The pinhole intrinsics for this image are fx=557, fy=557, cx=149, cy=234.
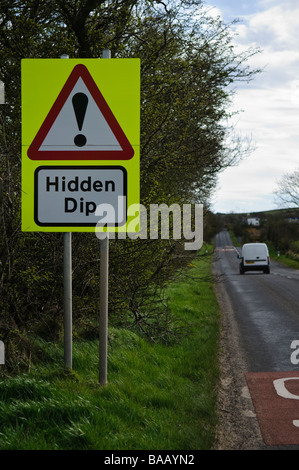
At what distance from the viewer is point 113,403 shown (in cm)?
473

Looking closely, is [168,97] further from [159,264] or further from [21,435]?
[21,435]

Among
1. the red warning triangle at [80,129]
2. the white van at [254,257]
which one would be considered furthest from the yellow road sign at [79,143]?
the white van at [254,257]

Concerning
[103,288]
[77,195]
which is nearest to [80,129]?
[77,195]

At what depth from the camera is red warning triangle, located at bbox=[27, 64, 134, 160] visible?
4.52 meters

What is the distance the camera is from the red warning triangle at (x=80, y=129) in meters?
4.52

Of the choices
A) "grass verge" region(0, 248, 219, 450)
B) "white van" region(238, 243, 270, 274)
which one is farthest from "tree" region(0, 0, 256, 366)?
"white van" region(238, 243, 270, 274)

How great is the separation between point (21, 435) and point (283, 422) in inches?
96.3

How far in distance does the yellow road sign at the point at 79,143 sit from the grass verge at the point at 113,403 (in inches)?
56.7

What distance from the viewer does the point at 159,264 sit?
8227 millimetres

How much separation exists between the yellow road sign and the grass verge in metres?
1.44

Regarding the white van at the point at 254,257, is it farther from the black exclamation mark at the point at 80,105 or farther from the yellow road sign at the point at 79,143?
Result: the black exclamation mark at the point at 80,105

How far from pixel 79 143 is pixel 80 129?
0.37 ft

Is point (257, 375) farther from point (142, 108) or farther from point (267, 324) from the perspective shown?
point (267, 324)

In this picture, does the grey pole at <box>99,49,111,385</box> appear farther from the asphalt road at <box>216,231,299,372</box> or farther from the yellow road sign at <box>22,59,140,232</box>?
the asphalt road at <box>216,231,299,372</box>
